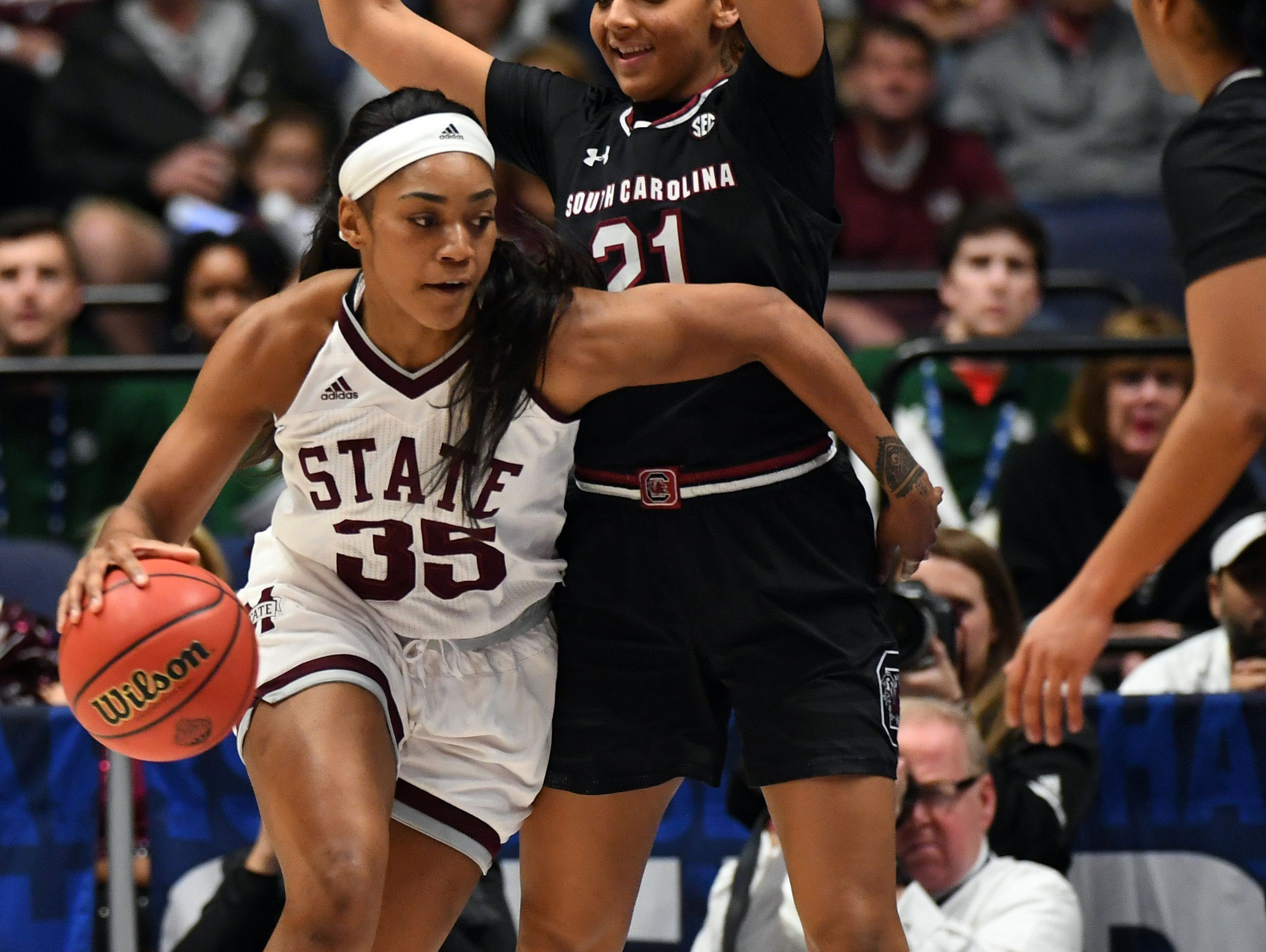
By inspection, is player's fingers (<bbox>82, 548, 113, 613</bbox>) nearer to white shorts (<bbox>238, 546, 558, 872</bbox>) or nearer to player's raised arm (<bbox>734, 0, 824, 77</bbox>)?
white shorts (<bbox>238, 546, 558, 872</bbox>)

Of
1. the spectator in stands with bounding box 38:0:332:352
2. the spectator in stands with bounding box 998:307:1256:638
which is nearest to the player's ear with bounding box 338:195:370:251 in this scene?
the spectator in stands with bounding box 998:307:1256:638

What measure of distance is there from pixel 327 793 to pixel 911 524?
1109 mm

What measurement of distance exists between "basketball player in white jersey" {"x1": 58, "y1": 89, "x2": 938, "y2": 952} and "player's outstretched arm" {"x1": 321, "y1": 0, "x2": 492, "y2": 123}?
0.46 metres

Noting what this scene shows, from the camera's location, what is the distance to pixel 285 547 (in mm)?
3203

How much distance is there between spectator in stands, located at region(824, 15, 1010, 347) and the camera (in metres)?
7.27

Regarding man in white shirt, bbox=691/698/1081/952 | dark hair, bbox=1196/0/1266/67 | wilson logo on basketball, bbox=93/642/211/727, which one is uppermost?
dark hair, bbox=1196/0/1266/67

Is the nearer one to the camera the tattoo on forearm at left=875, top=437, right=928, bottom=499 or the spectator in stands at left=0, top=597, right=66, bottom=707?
the tattoo on forearm at left=875, top=437, right=928, bottom=499

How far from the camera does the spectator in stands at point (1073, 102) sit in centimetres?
780

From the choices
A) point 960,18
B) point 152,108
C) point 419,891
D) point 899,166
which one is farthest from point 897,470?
point 960,18

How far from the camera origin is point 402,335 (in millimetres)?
3086

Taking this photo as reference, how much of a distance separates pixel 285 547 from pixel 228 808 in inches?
47.4

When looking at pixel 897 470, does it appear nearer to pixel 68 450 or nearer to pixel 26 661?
pixel 26 661

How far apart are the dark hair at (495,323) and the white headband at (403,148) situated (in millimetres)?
23

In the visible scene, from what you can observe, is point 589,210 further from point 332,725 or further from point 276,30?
point 276,30
